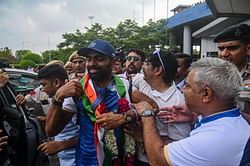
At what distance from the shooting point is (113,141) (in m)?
2.17

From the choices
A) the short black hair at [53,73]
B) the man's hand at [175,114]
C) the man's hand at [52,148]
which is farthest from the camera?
the short black hair at [53,73]

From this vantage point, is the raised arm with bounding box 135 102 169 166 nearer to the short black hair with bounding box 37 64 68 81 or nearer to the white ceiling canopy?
the short black hair with bounding box 37 64 68 81

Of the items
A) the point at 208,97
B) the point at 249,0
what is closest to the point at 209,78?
the point at 208,97

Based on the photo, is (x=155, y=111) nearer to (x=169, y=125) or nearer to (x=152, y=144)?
(x=169, y=125)

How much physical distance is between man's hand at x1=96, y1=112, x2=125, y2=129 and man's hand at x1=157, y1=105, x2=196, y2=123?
39 cm

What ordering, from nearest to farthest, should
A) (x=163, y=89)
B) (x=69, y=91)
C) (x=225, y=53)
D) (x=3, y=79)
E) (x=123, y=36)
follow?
(x=69, y=91), (x=163, y=89), (x=225, y=53), (x=3, y=79), (x=123, y=36)

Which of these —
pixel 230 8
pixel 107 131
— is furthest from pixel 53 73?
pixel 230 8

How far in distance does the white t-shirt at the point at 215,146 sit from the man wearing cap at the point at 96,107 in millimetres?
576

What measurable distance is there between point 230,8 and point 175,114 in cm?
920

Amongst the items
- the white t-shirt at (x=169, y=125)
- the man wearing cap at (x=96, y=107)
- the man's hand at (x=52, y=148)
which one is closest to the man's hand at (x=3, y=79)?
the man's hand at (x=52, y=148)

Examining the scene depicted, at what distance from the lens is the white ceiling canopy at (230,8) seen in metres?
9.69

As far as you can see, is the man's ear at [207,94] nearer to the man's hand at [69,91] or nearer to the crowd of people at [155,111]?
the crowd of people at [155,111]

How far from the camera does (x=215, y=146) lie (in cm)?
153

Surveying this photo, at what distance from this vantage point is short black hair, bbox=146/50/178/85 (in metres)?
2.57
